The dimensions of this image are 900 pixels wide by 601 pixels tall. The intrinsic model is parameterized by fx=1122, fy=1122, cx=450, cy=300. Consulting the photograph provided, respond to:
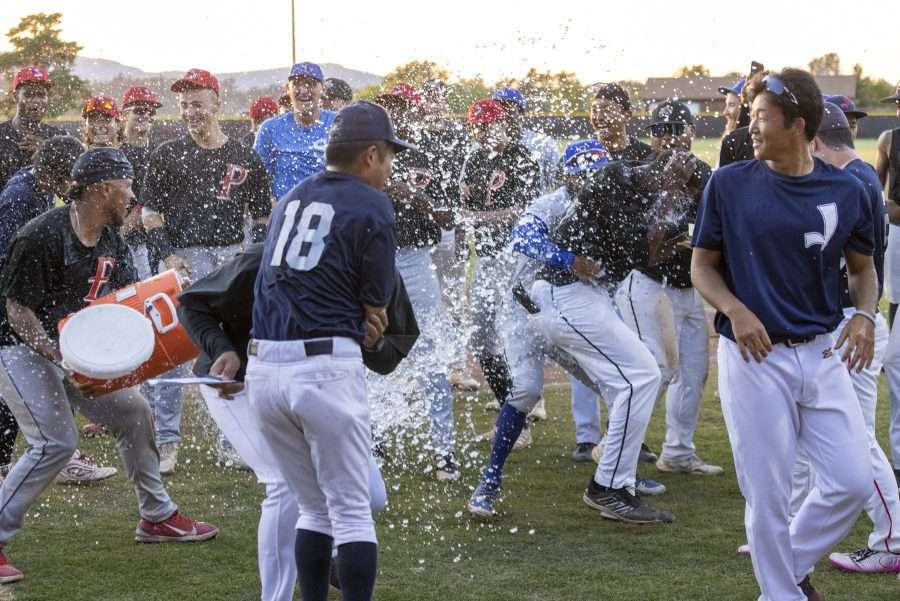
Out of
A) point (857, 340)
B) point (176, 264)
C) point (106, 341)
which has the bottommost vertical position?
point (176, 264)

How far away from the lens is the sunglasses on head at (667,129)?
A: 695 centimetres

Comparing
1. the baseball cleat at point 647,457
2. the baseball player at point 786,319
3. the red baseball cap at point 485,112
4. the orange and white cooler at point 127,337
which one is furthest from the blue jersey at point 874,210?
the red baseball cap at point 485,112

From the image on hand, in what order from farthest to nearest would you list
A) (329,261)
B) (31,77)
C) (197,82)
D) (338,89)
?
(338,89) < (31,77) < (197,82) < (329,261)

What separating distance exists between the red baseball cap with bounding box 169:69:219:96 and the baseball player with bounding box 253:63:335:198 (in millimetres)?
531

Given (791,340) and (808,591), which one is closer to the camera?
(791,340)

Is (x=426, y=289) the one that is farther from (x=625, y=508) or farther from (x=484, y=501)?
(x=625, y=508)

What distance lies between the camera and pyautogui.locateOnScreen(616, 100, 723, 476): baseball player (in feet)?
21.9

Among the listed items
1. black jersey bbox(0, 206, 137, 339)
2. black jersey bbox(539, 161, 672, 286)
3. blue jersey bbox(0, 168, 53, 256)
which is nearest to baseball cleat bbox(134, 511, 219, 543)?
black jersey bbox(0, 206, 137, 339)

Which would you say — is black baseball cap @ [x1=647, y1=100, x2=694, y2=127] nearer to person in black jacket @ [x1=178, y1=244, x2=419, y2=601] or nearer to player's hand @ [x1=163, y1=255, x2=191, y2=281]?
player's hand @ [x1=163, y1=255, x2=191, y2=281]

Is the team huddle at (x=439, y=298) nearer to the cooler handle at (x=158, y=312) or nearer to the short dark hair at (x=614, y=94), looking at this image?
the short dark hair at (x=614, y=94)

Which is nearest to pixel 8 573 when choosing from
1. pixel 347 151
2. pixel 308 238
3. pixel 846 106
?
pixel 308 238

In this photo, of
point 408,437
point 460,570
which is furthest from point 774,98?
point 408,437

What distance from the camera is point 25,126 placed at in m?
7.74

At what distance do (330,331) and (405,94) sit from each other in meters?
3.93
